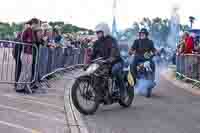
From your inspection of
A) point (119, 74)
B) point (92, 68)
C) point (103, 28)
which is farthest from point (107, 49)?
point (92, 68)

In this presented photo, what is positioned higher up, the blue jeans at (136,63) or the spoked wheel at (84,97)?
the blue jeans at (136,63)

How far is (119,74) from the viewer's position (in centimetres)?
1116

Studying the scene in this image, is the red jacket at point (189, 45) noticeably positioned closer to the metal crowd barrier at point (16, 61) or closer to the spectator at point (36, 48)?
the metal crowd barrier at point (16, 61)

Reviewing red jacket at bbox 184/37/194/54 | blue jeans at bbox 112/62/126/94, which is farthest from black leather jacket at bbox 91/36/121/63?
red jacket at bbox 184/37/194/54

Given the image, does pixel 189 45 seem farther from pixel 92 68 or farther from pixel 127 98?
pixel 92 68

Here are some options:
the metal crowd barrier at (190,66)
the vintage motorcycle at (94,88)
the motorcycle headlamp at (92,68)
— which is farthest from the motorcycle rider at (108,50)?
the metal crowd barrier at (190,66)

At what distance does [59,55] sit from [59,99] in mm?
6929

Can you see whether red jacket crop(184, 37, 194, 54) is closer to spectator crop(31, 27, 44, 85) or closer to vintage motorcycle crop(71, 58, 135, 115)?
spectator crop(31, 27, 44, 85)

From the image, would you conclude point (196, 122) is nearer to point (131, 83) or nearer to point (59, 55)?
point (131, 83)

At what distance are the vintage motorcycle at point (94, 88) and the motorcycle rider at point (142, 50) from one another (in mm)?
3274

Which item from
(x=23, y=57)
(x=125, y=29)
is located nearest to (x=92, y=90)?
(x=23, y=57)

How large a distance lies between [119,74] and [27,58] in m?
2.73

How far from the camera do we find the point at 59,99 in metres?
12.1

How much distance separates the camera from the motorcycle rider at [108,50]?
10.9 m
